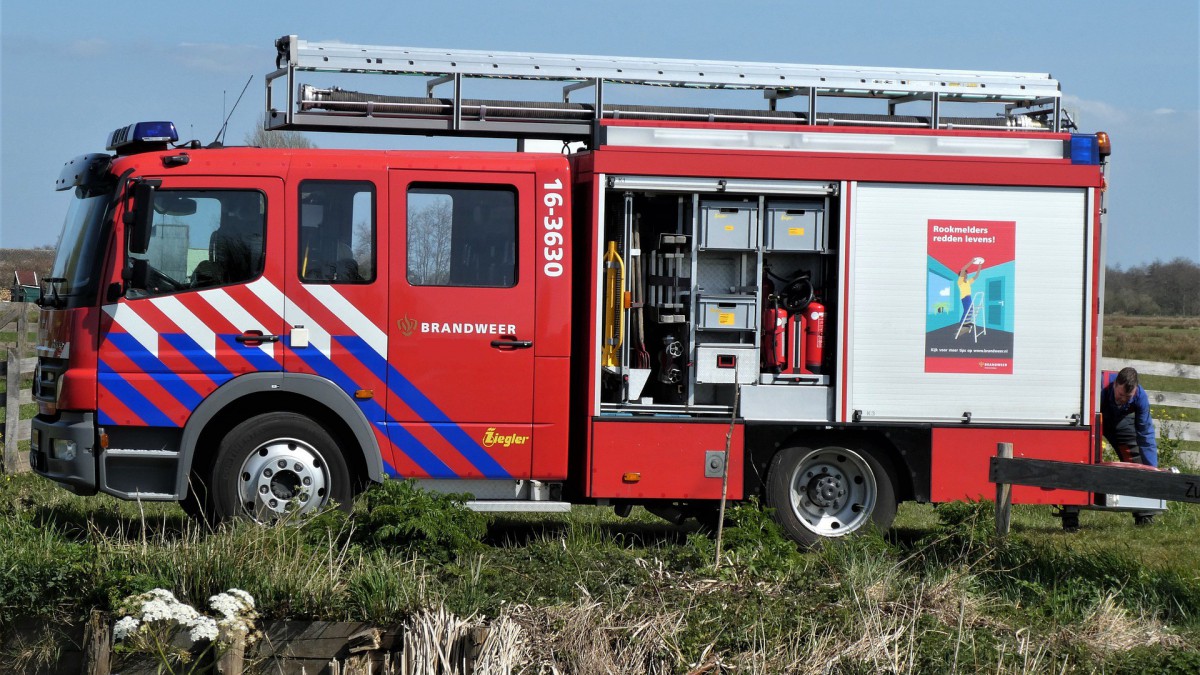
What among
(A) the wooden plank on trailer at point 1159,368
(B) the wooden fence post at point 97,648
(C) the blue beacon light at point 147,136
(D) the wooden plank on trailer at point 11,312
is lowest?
(B) the wooden fence post at point 97,648

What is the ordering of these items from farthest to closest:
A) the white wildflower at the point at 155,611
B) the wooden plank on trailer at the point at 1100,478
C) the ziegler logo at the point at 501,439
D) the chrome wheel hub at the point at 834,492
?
the chrome wheel hub at the point at 834,492 < the ziegler logo at the point at 501,439 < the wooden plank on trailer at the point at 1100,478 < the white wildflower at the point at 155,611

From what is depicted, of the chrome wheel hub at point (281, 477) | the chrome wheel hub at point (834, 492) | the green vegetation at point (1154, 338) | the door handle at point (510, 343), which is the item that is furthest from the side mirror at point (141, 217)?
the green vegetation at point (1154, 338)

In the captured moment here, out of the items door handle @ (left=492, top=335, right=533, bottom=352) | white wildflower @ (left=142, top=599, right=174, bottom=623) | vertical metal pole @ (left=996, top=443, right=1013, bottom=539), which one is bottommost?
white wildflower @ (left=142, top=599, right=174, bottom=623)

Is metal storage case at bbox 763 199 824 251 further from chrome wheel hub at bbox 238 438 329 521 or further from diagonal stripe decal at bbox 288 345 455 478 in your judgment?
chrome wheel hub at bbox 238 438 329 521

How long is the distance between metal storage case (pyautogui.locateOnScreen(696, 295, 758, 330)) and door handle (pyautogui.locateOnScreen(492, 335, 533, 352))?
127 centimetres

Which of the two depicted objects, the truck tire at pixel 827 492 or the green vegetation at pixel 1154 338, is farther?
the green vegetation at pixel 1154 338

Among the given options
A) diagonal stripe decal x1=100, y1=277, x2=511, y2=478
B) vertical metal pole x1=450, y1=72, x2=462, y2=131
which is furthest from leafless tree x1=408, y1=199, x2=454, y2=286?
vertical metal pole x1=450, y1=72, x2=462, y2=131

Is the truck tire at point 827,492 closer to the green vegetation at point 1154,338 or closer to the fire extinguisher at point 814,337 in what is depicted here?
the fire extinguisher at point 814,337

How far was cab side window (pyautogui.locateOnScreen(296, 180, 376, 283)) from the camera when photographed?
27.3 feet

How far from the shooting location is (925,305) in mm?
8789

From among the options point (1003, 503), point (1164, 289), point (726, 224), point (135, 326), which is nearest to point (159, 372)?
point (135, 326)

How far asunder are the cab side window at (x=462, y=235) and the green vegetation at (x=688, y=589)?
1704mm

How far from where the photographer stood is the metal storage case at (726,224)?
8789 millimetres

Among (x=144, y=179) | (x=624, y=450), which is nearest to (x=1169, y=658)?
(x=624, y=450)
